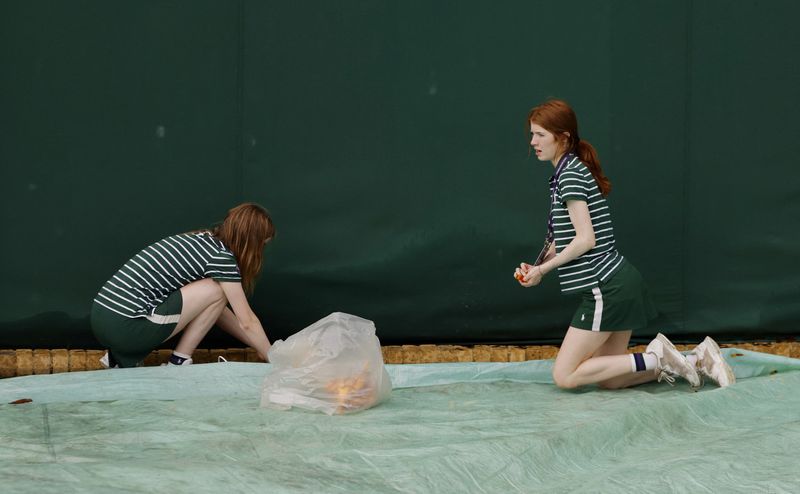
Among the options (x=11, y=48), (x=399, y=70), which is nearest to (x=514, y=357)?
(x=399, y=70)

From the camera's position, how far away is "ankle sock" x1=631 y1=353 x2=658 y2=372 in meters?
4.22

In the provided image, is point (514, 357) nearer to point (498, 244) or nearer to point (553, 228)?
point (498, 244)

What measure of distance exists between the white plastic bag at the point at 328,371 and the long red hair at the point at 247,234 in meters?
0.66

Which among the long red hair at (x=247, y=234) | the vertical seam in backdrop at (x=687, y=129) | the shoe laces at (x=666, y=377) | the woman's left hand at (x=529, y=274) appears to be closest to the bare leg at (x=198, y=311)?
the long red hair at (x=247, y=234)

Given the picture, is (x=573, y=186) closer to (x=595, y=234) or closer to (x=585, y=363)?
(x=595, y=234)

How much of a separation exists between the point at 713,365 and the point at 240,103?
230cm

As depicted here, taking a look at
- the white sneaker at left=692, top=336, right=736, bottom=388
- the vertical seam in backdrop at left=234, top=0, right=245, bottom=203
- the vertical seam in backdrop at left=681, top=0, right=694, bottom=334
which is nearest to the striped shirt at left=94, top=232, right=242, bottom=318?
the vertical seam in backdrop at left=234, top=0, right=245, bottom=203

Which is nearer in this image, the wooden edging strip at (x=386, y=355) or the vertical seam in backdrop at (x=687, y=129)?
the wooden edging strip at (x=386, y=355)

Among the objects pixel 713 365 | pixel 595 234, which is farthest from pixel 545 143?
pixel 713 365

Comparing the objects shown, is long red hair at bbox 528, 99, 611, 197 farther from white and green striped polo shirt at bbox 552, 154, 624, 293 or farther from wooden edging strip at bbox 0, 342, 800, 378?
wooden edging strip at bbox 0, 342, 800, 378

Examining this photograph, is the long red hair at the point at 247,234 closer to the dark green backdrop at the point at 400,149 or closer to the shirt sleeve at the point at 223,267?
the shirt sleeve at the point at 223,267

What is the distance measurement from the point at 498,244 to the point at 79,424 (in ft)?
7.07

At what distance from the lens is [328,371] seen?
3.84 meters

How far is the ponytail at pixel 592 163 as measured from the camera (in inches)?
167
